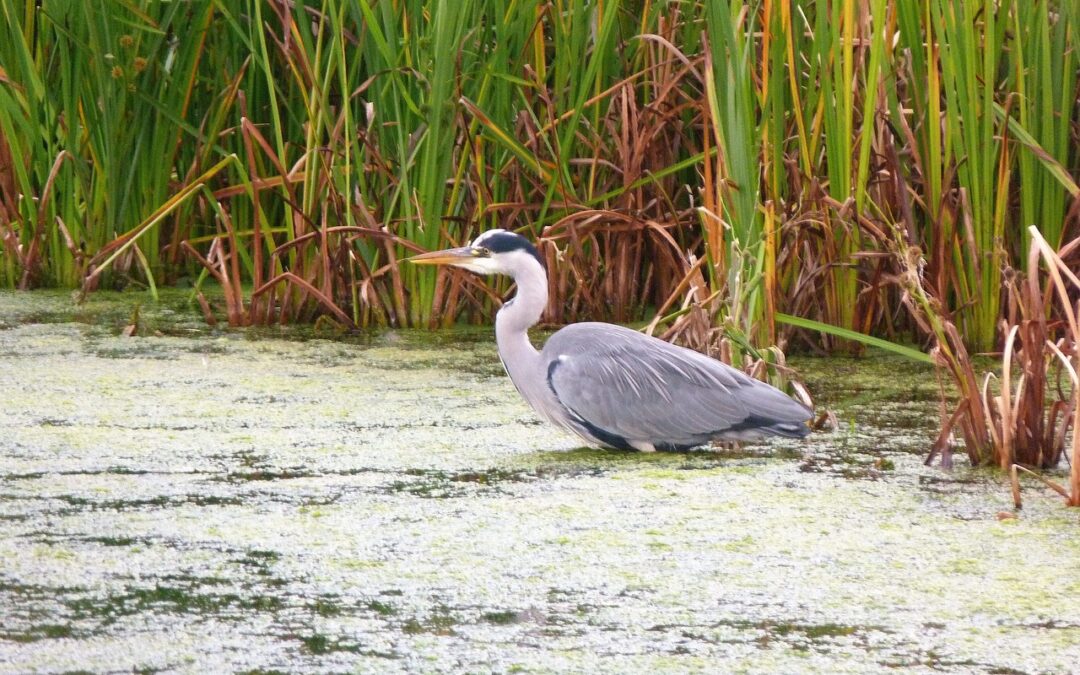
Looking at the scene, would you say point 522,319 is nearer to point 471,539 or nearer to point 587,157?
point 471,539

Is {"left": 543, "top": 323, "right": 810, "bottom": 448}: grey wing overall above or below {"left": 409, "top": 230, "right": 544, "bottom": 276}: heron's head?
below

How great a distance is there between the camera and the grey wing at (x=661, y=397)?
11.7 feet

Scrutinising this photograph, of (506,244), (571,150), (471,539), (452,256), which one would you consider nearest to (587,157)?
Answer: (571,150)

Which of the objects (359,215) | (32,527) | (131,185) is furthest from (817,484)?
(131,185)

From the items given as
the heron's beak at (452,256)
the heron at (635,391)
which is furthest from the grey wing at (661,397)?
the heron's beak at (452,256)

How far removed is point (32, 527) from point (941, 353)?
1.86 meters

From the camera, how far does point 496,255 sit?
3912mm

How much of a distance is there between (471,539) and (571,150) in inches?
99.1

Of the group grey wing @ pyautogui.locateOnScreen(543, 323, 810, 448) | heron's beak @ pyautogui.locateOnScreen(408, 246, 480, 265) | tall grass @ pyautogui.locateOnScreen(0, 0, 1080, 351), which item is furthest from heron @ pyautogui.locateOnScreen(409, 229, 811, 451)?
tall grass @ pyautogui.locateOnScreen(0, 0, 1080, 351)

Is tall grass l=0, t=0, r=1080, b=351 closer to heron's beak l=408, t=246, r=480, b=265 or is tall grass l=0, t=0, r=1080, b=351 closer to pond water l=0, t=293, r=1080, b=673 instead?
pond water l=0, t=293, r=1080, b=673

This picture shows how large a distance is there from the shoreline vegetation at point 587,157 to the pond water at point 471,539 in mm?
407

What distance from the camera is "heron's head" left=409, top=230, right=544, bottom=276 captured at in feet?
12.7

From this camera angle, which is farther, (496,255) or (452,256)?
(452,256)

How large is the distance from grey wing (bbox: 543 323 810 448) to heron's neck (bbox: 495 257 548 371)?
10cm
